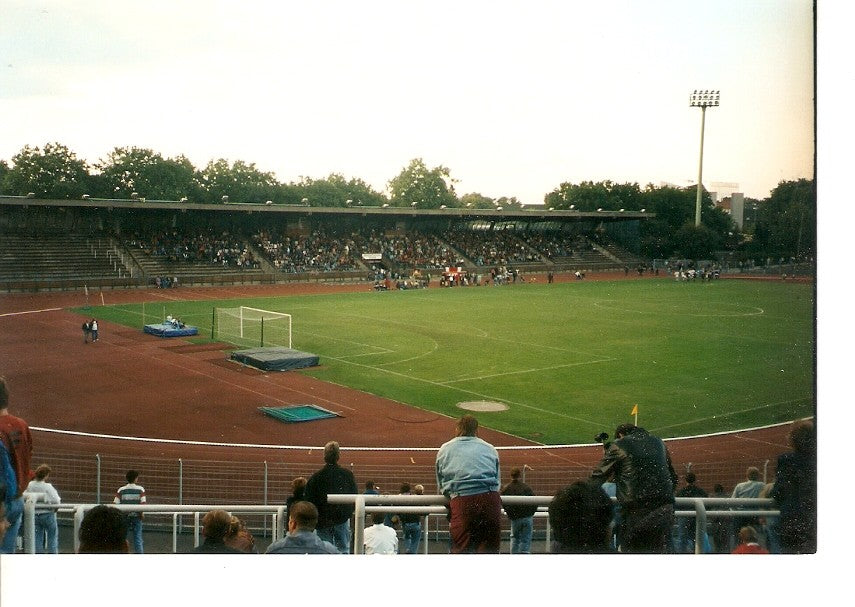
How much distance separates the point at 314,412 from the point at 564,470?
19.3 ft

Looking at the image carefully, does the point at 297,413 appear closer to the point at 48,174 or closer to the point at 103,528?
the point at 103,528

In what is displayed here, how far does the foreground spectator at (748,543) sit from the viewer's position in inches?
229

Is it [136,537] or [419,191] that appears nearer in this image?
[136,537]

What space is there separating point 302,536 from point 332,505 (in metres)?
0.95

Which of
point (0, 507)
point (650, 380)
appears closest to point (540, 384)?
point (650, 380)

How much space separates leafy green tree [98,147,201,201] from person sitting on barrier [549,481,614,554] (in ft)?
161

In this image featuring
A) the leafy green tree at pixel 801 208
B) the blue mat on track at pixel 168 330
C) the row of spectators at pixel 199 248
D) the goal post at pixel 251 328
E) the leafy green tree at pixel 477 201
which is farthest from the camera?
the leafy green tree at pixel 477 201

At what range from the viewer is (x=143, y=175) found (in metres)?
52.6

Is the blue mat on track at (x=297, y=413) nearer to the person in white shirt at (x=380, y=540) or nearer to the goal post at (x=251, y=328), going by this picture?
the goal post at (x=251, y=328)

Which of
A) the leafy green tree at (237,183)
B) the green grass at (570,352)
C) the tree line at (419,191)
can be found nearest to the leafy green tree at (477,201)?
the tree line at (419,191)

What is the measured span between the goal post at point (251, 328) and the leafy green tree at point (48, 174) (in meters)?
20.6

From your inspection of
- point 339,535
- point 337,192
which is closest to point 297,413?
point 339,535

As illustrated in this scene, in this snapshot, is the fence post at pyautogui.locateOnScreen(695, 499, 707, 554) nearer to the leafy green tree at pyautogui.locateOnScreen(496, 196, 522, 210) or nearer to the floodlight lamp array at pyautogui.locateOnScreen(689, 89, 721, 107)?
the floodlight lamp array at pyautogui.locateOnScreen(689, 89, 721, 107)
